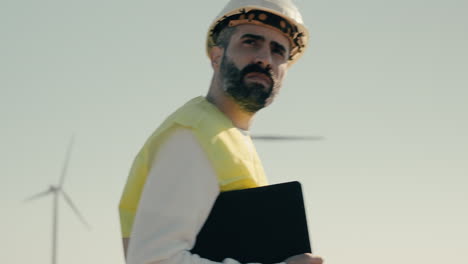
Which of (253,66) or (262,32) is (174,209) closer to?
(253,66)

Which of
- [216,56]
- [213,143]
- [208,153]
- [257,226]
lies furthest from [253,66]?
[257,226]

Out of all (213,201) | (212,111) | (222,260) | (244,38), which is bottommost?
(222,260)

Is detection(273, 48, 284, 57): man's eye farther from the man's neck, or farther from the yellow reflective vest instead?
the yellow reflective vest

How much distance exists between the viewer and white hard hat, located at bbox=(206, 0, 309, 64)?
6996 mm

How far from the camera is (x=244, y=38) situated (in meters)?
6.96

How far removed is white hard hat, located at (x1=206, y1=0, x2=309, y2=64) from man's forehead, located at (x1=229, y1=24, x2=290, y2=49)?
0.11 feet

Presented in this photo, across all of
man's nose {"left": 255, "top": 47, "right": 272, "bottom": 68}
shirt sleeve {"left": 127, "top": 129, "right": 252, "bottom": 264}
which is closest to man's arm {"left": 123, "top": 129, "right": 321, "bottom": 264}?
shirt sleeve {"left": 127, "top": 129, "right": 252, "bottom": 264}

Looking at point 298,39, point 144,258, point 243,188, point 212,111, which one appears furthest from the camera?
point 298,39

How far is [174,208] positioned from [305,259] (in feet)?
3.23

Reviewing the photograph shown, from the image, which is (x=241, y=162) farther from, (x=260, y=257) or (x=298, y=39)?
(x=298, y=39)

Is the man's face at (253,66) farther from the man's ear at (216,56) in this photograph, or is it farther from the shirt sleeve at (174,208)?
the shirt sleeve at (174,208)

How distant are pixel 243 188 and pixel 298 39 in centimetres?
189

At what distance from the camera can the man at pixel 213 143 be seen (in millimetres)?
5820

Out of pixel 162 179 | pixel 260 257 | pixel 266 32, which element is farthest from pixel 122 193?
pixel 266 32
